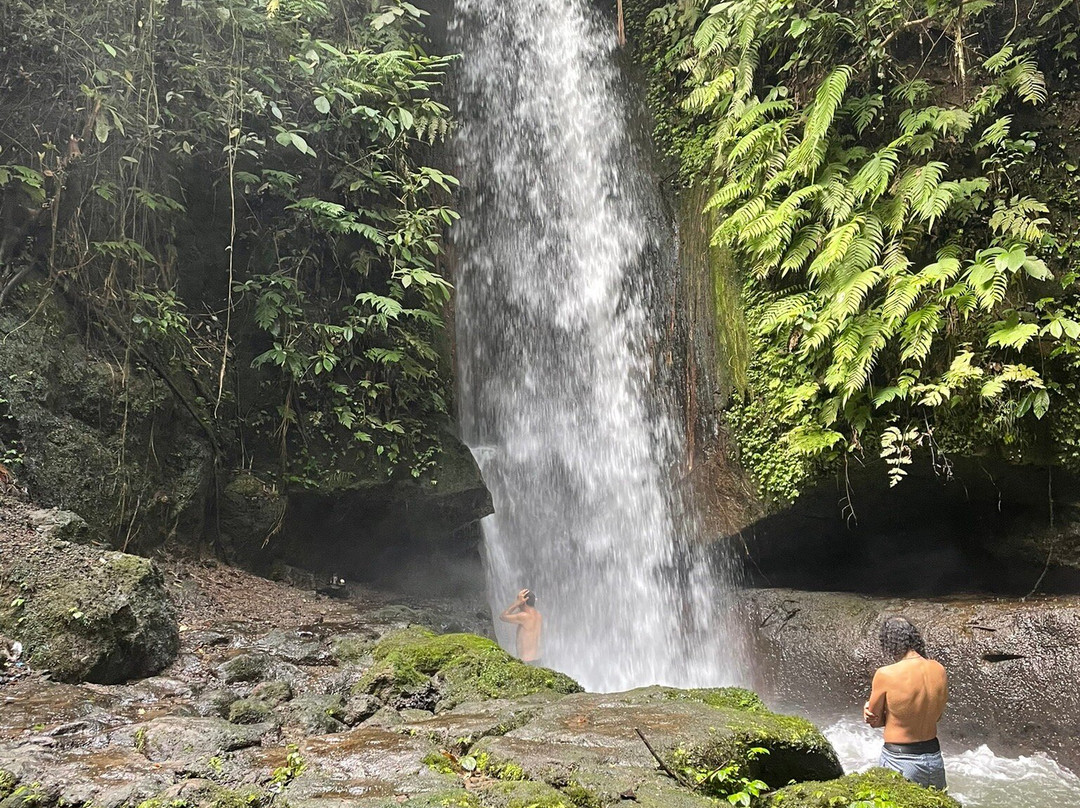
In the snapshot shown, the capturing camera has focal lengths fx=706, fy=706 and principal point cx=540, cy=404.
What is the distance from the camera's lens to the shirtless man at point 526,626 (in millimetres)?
7664

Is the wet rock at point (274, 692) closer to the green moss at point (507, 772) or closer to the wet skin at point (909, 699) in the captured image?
the green moss at point (507, 772)

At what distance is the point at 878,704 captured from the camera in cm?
434

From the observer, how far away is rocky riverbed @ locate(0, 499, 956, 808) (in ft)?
8.60

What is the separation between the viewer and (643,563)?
30.0ft

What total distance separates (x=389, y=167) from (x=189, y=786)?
26.0 feet

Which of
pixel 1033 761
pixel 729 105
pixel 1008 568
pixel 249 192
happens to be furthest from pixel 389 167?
pixel 1033 761

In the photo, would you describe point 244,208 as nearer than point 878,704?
No

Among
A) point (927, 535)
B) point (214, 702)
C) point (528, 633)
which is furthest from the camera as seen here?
point (927, 535)

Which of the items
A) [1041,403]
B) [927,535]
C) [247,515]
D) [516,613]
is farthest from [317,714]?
[927,535]

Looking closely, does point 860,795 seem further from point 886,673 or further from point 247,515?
point 247,515

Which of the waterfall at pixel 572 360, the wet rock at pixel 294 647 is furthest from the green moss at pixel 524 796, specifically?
the waterfall at pixel 572 360

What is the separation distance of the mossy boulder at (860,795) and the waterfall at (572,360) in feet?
18.1

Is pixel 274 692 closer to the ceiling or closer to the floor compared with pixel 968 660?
closer to the ceiling

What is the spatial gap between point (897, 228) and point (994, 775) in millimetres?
4812
